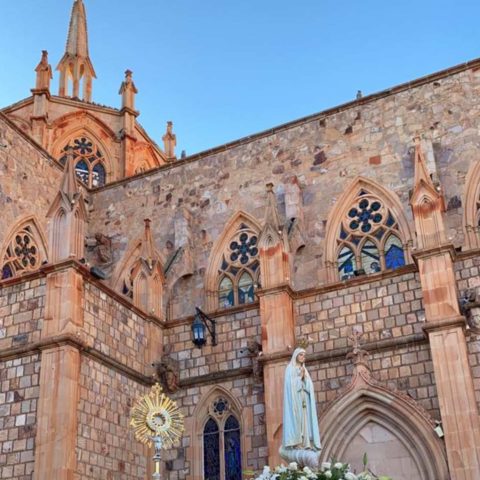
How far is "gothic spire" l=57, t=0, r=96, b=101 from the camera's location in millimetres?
31219

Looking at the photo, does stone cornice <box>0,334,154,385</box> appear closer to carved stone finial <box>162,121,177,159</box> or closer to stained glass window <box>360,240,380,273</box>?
stained glass window <box>360,240,380,273</box>

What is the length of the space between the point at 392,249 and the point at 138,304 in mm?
5836

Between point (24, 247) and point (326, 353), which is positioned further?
point (24, 247)

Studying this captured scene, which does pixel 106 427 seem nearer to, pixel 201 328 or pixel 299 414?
pixel 201 328

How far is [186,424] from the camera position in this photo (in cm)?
1680

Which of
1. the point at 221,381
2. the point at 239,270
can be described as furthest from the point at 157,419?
the point at 239,270

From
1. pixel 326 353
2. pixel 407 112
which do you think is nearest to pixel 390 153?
pixel 407 112

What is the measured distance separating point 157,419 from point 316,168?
784 centimetres

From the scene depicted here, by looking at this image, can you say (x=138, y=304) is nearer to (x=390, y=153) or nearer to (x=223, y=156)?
(x=223, y=156)

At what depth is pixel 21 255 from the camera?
20.4 meters

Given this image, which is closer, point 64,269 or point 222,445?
point 64,269

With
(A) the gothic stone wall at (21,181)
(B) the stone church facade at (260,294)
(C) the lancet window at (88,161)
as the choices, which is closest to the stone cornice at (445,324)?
(B) the stone church facade at (260,294)

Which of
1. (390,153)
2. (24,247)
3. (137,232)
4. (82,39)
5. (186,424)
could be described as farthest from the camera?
(82,39)

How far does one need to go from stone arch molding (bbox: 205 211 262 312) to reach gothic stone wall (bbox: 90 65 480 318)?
158 millimetres
